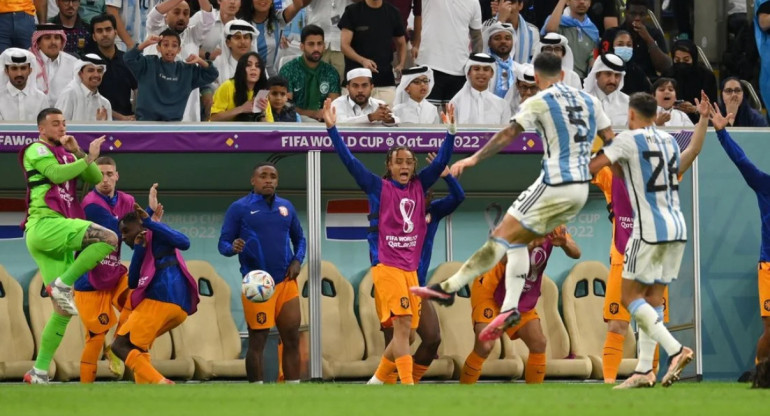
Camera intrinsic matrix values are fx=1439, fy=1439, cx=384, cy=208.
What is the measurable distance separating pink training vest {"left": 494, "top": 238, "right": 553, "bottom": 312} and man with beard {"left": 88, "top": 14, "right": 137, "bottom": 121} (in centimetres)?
450

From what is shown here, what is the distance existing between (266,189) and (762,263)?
466cm

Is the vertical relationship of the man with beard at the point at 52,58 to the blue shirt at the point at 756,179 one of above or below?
above

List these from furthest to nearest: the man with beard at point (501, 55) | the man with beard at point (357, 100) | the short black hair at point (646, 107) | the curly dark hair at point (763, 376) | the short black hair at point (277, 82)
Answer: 1. the man with beard at point (501, 55)
2. the man with beard at point (357, 100)
3. the short black hair at point (277, 82)
4. the short black hair at point (646, 107)
5. the curly dark hair at point (763, 376)

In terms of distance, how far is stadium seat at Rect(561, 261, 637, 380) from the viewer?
15133mm

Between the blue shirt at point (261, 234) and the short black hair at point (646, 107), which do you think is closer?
the short black hair at point (646, 107)

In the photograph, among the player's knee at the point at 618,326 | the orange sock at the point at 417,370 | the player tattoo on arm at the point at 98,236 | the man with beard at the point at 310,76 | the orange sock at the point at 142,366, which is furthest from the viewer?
the man with beard at the point at 310,76

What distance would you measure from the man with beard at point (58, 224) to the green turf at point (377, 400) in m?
1.38

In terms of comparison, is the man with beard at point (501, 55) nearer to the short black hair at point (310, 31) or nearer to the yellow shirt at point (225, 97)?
the short black hair at point (310, 31)

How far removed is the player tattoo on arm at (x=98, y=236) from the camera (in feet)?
38.4

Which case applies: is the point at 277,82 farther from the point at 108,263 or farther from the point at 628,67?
the point at 628,67

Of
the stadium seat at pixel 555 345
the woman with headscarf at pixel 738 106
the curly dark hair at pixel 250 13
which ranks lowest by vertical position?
the stadium seat at pixel 555 345

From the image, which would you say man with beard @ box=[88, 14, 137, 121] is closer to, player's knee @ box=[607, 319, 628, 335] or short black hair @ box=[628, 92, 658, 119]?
player's knee @ box=[607, 319, 628, 335]

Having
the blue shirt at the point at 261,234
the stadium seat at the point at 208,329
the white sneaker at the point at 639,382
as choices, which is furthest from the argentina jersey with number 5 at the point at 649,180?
the stadium seat at the point at 208,329

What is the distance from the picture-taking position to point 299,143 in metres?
13.9
